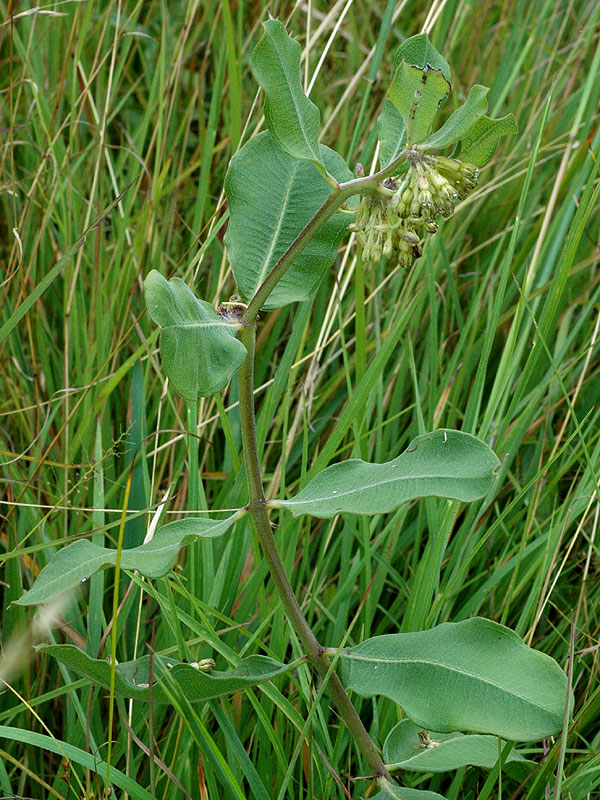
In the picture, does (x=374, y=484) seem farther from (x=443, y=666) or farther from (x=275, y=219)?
(x=275, y=219)

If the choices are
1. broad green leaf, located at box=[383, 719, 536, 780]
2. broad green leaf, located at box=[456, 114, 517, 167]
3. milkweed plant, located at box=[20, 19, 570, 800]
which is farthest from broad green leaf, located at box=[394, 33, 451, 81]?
broad green leaf, located at box=[383, 719, 536, 780]

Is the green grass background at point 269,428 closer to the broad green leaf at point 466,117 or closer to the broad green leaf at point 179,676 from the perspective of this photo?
the broad green leaf at point 179,676

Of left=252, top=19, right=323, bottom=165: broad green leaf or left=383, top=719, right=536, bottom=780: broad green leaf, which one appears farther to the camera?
left=383, top=719, right=536, bottom=780: broad green leaf

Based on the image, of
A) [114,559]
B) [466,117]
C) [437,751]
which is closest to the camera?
[466,117]

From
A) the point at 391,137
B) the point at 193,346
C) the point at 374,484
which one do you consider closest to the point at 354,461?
the point at 374,484

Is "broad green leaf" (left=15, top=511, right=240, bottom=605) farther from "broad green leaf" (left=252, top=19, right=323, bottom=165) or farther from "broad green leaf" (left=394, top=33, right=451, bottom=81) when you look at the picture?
"broad green leaf" (left=394, top=33, right=451, bottom=81)

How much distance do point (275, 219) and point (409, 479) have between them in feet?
1.15

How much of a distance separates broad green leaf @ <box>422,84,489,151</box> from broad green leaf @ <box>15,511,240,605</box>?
1.43 feet

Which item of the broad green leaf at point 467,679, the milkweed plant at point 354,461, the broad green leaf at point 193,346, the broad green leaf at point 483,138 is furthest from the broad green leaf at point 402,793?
the broad green leaf at point 483,138

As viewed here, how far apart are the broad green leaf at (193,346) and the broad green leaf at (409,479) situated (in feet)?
0.57

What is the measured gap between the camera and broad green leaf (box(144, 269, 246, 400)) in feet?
2.73

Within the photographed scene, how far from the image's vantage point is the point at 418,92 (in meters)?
0.82

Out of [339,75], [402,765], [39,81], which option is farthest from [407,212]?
[339,75]

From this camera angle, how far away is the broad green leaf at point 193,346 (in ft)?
2.73
